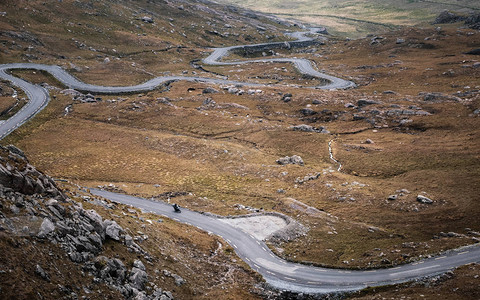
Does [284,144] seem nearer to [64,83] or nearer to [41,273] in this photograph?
[41,273]

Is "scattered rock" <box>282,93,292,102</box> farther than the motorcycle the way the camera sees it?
Yes

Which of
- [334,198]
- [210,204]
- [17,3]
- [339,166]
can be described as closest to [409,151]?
[339,166]

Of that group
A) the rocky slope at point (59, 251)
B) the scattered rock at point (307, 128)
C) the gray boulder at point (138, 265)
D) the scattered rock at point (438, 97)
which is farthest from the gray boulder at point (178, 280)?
the scattered rock at point (438, 97)

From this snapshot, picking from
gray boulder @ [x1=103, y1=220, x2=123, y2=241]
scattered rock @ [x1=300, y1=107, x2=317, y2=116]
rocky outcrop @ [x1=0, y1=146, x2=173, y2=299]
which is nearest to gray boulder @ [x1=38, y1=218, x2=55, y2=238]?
rocky outcrop @ [x1=0, y1=146, x2=173, y2=299]

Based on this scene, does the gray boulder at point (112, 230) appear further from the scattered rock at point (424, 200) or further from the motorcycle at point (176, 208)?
the scattered rock at point (424, 200)

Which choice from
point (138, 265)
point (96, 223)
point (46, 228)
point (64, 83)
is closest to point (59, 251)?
point (46, 228)

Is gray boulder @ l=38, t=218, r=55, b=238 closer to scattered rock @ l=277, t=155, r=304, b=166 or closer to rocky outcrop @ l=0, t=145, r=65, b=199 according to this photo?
rocky outcrop @ l=0, t=145, r=65, b=199

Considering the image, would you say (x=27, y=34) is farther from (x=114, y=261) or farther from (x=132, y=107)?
(x=114, y=261)

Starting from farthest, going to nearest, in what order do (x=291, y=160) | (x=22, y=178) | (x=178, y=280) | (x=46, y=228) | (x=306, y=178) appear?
(x=291, y=160) → (x=306, y=178) → (x=178, y=280) → (x=22, y=178) → (x=46, y=228)
